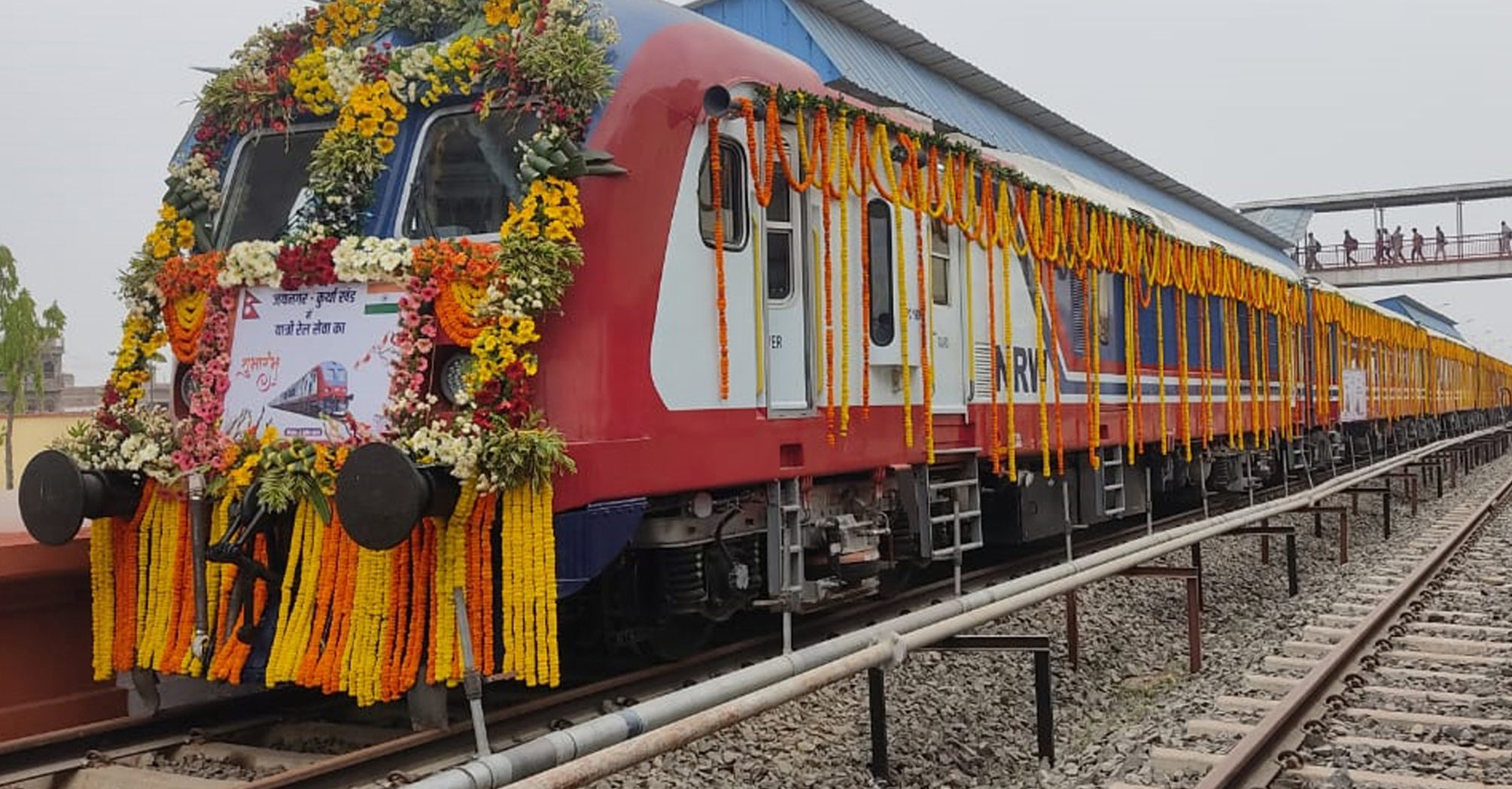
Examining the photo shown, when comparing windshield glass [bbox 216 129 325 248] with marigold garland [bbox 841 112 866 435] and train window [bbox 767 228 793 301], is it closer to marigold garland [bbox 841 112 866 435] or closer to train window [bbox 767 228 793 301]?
train window [bbox 767 228 793 301]

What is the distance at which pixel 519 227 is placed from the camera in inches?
227

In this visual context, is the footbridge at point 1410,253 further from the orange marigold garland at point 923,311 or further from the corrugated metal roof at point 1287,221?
the orange marigold garland at point 923,311

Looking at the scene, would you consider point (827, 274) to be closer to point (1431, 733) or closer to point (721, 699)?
point (721, 699)

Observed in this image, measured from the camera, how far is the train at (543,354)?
5.68 metres

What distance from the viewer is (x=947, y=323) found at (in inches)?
356

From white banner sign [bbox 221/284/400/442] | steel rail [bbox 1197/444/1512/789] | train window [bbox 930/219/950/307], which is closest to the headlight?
white banner sign [bbox 221/284/400/442]

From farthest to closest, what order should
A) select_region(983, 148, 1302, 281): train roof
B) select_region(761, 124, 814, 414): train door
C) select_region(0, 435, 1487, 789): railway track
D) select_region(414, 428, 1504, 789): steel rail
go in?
select_region(983, 148, 1302, 281): train roof → select_region(761, 124, 814, 414): train door → select_region(0, 435, 1487, 789): railway track → select_region(414, 428, 1504, 789): steel rail

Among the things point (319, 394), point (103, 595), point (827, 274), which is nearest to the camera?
point (319, 394)

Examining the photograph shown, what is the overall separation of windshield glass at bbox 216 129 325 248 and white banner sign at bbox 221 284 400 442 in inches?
18.8

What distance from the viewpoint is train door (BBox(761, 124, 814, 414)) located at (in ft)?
23.6

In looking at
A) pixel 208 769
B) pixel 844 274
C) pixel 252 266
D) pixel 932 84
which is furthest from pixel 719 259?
pixel 932 84

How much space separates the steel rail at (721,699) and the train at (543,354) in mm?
1255

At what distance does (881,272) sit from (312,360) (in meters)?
3.62

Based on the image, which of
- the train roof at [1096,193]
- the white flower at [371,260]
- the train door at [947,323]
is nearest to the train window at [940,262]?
the train door at [947,323]
